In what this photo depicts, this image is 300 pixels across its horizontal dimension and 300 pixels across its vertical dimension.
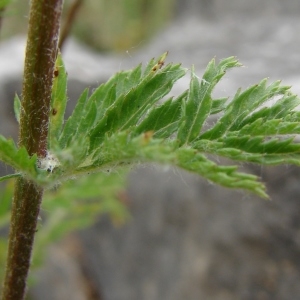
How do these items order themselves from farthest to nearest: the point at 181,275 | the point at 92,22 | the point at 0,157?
the point at 92,22
the point at 181,275
the point at 0,157

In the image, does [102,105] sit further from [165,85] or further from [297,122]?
[297,122]

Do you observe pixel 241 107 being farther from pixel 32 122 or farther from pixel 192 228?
pixel 192 228

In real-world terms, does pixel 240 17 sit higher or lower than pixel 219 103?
higher

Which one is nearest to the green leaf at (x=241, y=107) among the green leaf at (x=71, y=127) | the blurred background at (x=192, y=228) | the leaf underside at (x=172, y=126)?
the leaf underside at (x=172, y=126)

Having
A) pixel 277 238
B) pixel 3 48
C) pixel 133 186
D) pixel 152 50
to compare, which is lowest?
pixel 277 238

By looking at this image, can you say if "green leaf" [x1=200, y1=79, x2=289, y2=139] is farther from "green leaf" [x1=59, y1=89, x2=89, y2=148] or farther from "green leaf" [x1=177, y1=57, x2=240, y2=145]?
"green leaf" [x1=59, y1=89, x2=89, y2=148]

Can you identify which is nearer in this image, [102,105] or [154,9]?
[102,105]

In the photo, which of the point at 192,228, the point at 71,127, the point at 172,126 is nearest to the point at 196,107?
the point at 172,126

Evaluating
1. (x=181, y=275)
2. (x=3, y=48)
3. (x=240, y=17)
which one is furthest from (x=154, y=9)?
(x=181, y=275)
